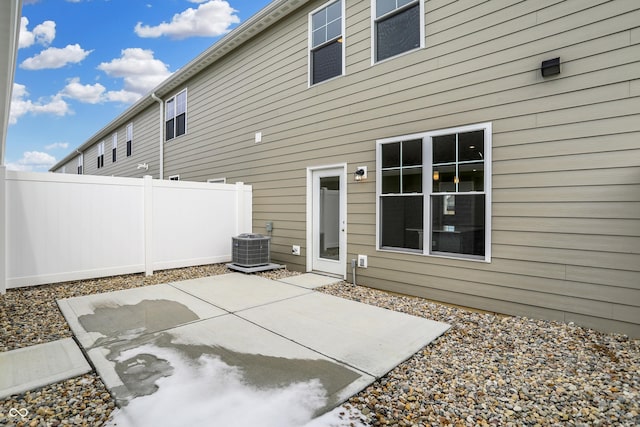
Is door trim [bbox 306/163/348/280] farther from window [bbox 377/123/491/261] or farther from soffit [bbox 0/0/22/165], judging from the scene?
soffit [bbox 0/0/22/165]

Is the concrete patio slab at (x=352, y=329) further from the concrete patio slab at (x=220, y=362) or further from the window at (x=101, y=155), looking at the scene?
the window at (x=101, y=155)

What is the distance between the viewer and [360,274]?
5348 millimetres

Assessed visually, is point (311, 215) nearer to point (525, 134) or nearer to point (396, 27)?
point (396, 27)

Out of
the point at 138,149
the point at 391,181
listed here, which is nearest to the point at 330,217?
the point at 391,181

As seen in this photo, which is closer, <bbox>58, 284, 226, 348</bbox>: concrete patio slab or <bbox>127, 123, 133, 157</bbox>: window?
<bbox>58, 284, 226, 348</bbox>: concrete patio slab

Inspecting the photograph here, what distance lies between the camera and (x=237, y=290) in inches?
195

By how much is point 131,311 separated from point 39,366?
1.42m

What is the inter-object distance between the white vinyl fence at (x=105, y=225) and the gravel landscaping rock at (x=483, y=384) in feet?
5.09

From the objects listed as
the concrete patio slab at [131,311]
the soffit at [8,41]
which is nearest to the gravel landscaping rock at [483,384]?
the concrete patio slab at [131,311]

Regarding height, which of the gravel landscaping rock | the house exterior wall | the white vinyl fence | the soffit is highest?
the house exterior wall

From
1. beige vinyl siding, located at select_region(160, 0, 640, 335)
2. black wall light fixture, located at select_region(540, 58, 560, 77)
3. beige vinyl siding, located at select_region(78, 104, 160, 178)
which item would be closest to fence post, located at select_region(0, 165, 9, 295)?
beige vinyl siding, located at select_region(160, 0, 640, 335)

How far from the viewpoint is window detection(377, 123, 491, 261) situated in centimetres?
408

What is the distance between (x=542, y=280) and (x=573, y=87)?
207 centimetres

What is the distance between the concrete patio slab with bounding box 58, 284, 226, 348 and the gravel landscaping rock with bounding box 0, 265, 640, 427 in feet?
0.86
